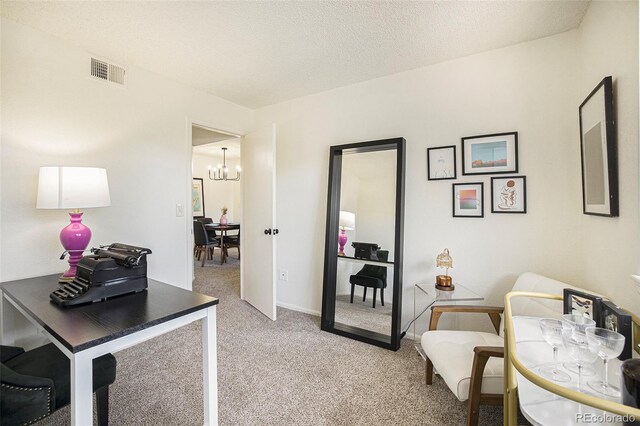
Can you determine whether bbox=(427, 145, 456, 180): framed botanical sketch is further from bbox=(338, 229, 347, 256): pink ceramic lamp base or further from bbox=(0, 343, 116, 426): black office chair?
bbox=(0, 343, 116, 426): black office chair

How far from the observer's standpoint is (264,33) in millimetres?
1939

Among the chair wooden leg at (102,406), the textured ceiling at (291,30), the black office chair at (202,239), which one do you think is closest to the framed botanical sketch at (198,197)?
the black office chair at (202,239)

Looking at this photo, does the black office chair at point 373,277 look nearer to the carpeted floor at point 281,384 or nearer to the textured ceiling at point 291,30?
the carpeted floor at point 281,384

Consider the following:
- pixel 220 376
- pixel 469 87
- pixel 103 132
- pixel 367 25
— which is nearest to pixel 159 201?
pixel 103 132

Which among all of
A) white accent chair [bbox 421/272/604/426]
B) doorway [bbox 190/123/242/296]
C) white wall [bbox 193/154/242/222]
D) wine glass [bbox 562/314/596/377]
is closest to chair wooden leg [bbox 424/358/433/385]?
white accent chair [bbox 421/272/604/426]

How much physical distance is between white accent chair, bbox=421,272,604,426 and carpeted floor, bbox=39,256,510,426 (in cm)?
25

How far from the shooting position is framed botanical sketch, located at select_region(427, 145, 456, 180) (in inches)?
89.0

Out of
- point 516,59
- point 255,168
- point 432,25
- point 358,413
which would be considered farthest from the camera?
point 255,168

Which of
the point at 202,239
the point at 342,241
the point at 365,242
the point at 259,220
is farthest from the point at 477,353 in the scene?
the point at 202,239

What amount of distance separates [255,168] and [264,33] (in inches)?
57.9

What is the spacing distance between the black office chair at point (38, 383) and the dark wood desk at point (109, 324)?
12 centimetres

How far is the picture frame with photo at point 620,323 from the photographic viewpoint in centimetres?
92

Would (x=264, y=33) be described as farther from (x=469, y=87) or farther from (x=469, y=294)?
(x=469, y=294)
